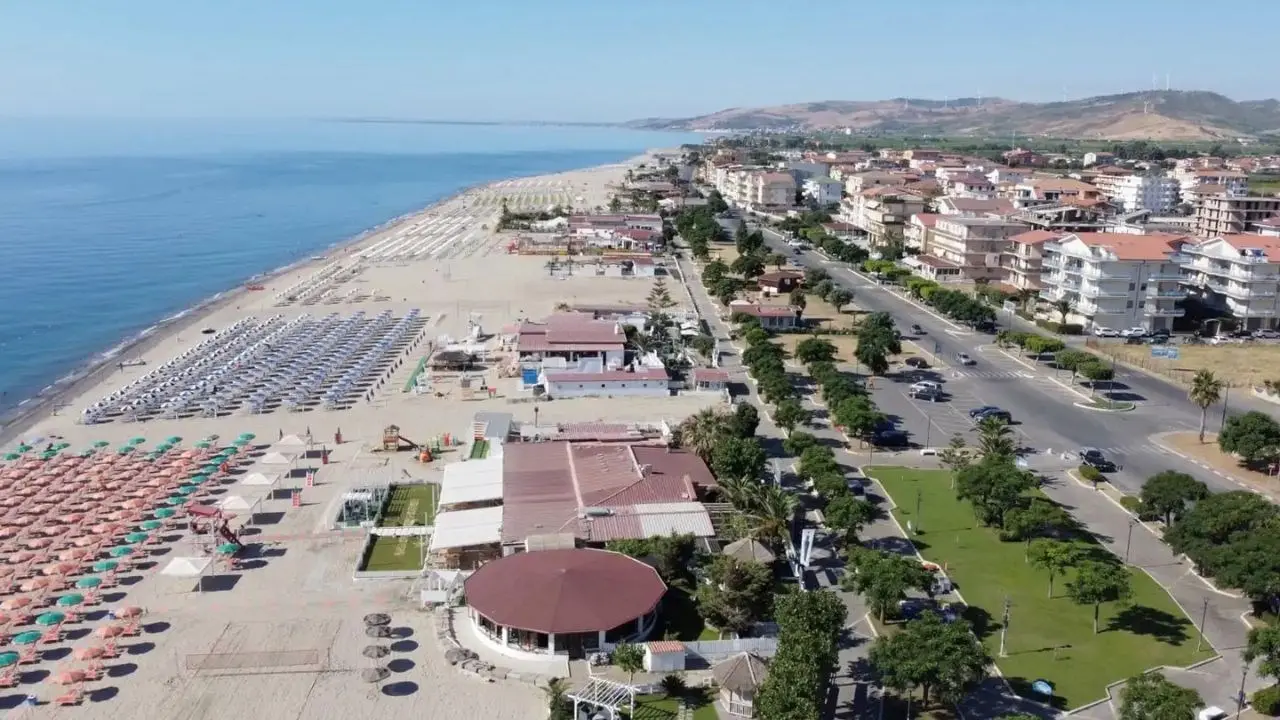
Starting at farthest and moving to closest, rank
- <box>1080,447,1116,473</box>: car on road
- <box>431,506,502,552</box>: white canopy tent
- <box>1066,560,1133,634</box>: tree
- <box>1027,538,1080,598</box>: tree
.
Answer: <box>1080,447,1116,473</box>: car on road
<box>431,506,502,552</box>: white canopy tent
<box>1027,538,1080,598</box>: tree
<box>1066,560,1133,634</box>: tree

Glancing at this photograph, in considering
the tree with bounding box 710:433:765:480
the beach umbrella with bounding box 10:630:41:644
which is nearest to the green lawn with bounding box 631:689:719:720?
the tree with bounding box 710:433:765:480

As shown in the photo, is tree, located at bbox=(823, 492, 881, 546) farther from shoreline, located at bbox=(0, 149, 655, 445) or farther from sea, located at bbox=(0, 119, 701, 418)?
sea, located at bbox=(0, 119, 701, 418)

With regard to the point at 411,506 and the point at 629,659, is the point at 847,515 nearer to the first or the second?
the point at 629,659

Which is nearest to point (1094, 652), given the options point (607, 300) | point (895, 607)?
point (895, 607)

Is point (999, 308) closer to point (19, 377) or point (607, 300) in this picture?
point (607, 300)

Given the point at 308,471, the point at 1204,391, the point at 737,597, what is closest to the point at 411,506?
the point at 308,471

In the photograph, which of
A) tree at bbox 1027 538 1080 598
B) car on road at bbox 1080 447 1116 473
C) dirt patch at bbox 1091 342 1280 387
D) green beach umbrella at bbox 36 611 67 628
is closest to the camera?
green beach umbrella at bbox 36 611 67 628
